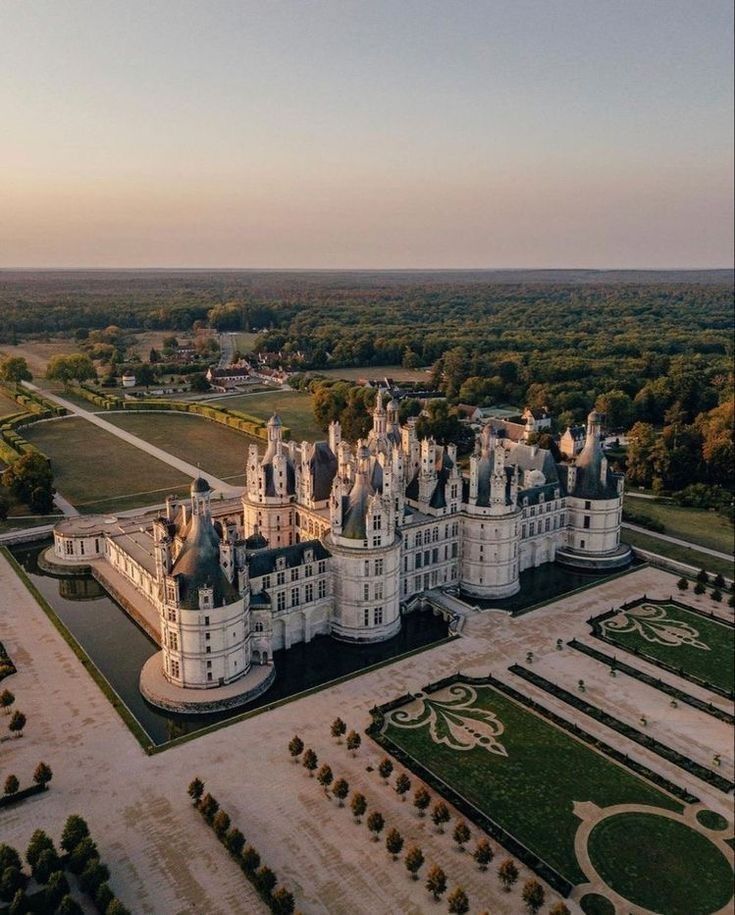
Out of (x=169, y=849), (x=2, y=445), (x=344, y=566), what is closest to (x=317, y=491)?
(x=344, y=566)

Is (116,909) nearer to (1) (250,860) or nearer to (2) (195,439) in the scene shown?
(1) (250,860)

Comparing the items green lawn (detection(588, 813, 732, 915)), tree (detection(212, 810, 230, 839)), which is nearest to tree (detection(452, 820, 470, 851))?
green lawn (detection(588, 813, 732, 915))

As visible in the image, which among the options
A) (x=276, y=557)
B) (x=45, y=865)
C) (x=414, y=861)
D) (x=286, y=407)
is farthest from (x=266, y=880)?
(x=286, y=407)

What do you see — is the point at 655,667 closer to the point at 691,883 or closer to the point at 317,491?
the point at 691,883

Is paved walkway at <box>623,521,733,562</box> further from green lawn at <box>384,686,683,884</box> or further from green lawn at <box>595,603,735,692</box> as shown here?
green lawn at <box>384,686,683,884</box>

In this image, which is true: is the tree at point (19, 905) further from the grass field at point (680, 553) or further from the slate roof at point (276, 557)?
the grass field at point (680, 553)

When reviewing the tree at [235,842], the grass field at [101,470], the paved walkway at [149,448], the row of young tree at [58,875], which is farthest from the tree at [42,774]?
the paved walkway at [149,448]
